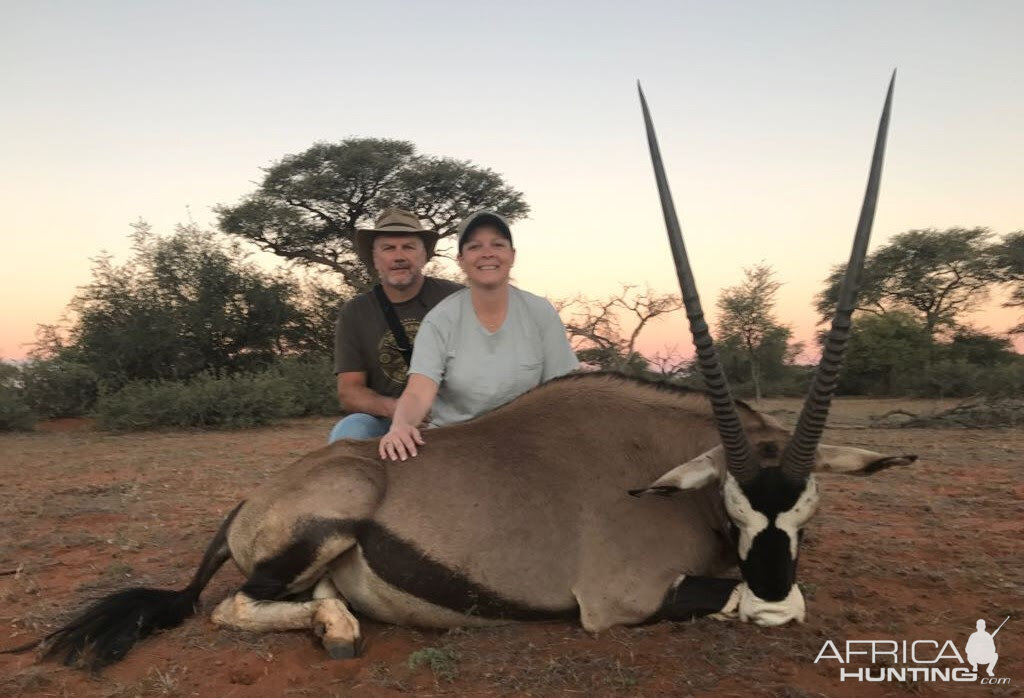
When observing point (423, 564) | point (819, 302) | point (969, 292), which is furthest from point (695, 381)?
point (969, 292)

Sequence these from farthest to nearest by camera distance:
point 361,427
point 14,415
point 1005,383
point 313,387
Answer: point 313,387, point 14,415, point 1005,383, point 361,427

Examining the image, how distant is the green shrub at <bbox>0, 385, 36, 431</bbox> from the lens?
14.8m

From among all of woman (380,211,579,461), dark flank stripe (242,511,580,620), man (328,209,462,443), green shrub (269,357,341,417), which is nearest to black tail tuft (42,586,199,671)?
dark flank stripe (242,511,580,620)

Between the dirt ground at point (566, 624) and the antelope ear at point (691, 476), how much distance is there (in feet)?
2.09

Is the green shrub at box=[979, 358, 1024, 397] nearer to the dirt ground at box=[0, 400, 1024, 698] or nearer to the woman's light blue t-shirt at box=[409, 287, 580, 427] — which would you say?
the dirt ground at box=[0, 400, 1024, 698]

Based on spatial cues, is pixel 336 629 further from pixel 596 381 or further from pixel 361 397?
pixel 361 397

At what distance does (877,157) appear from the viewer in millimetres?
2859

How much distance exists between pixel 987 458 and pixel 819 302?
720 inches

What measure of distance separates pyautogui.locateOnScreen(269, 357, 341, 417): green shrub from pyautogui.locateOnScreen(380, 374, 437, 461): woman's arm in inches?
546

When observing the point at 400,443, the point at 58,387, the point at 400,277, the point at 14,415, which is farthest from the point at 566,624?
the point at 58,387

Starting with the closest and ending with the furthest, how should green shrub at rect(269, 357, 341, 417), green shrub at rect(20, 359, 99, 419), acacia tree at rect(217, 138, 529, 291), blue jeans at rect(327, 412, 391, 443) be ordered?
blue jeans at rect(327, 412, 391, 443) → green shrub at rect(20, 359, 99, 419) → green shrub at rect(269, 357, 341, 417) → acacia tree at rect(217, 138, 529, 291)

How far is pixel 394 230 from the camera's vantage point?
525 centimetres

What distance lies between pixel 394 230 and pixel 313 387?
1360cm

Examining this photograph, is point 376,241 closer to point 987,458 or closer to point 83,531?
point 83,531
